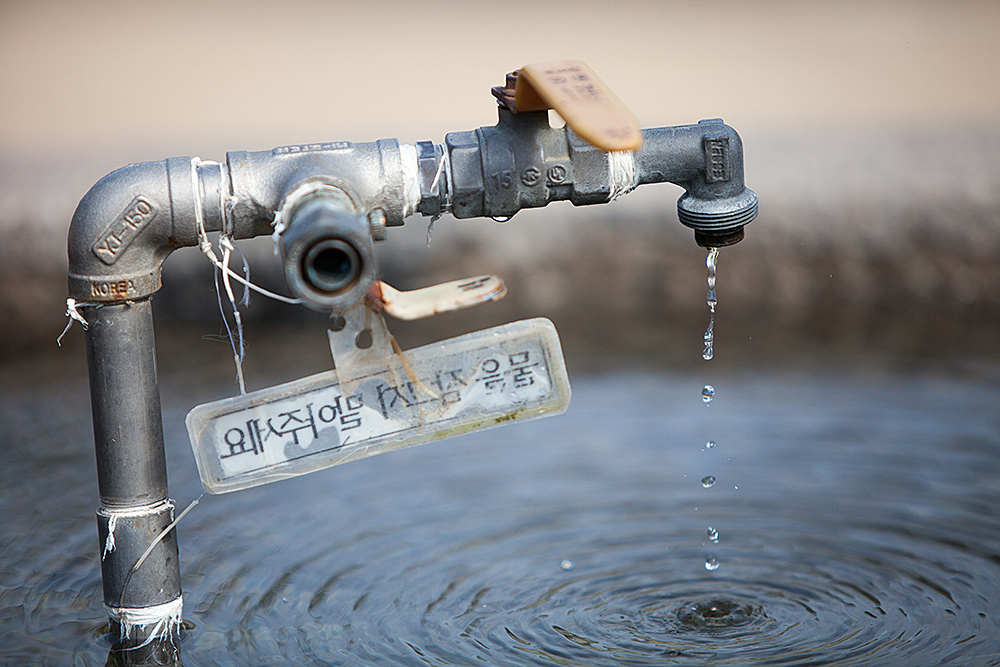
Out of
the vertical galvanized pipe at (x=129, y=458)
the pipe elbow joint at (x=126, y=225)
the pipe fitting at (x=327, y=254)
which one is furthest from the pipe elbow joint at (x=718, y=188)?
the vertical galvanized pipe at (x=129, y=458)

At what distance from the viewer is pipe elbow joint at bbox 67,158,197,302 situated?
1794 mm

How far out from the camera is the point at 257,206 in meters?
1.85

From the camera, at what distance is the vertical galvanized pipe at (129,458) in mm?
1862

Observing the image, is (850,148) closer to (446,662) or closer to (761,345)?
(761,345)

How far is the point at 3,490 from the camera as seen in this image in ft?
10.4

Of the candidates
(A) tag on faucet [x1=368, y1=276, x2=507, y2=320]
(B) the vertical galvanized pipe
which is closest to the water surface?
(B) the vertical galvanized pipe

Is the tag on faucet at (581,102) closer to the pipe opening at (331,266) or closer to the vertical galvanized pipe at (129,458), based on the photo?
the pipe opening at (331,266)

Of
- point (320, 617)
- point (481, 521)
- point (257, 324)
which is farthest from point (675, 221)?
point (320, 617)

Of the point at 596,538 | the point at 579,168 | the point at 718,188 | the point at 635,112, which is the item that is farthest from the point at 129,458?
the point at 635,112

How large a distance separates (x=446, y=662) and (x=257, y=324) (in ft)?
8.59

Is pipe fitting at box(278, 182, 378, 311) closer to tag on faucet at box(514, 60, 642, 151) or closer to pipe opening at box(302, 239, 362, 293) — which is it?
pipe opening at box(302, 239, 362, 293)

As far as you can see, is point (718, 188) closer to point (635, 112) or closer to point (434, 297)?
point (434, 297)

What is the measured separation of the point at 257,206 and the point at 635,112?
4631 millimetres

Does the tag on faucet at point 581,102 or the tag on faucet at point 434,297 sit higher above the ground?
the tag on faucet at point 581,102
